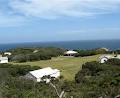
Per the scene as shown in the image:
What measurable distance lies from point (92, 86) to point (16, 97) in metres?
11.6

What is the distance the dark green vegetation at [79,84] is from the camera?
24859mm

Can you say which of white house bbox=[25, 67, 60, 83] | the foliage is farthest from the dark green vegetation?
white house bbox=[25, 67, 60, 83]

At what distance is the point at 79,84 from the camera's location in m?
34.1

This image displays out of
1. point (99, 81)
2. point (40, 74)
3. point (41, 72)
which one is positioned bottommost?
point (40, 74)

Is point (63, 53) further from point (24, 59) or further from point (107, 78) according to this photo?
point (107, 78)

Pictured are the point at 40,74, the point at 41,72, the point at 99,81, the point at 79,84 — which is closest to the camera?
the point at 99,81

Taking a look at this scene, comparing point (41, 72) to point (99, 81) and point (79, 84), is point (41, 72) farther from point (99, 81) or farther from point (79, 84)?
point (99, 81)

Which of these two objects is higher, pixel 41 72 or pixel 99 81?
pixel 99 81

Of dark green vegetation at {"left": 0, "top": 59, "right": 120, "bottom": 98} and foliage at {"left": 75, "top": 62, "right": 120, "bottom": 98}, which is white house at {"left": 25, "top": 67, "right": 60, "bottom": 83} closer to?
dark green vegetation at {"left": 0, "top": 59, "right": 120, "bottom": 98}

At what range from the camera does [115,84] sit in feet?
102

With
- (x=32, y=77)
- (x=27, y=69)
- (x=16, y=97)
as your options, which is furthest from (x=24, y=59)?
(x=16, y=97)

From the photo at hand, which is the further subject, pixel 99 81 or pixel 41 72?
pixel 41 72

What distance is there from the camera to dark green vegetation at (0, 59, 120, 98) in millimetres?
24859

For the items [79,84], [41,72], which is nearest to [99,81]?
[79,84]
